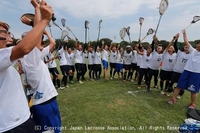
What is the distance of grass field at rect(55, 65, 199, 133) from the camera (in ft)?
13.1

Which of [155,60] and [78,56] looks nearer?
[155,60]

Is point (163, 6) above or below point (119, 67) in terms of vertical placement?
above

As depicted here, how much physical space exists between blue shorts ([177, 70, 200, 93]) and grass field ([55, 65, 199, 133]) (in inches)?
31.4

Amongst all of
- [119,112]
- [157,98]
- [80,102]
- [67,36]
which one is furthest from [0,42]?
Answer: [67,36]

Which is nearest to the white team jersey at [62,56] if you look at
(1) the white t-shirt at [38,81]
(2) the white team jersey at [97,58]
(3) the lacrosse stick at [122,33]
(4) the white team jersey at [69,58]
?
(4) the white team jersey at [69,58]

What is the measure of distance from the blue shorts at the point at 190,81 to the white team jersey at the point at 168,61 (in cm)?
159

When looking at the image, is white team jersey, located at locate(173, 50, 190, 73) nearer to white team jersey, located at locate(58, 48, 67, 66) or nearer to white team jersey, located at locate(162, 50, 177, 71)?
white team jersey, located at locate(162, 50, 177, 71)

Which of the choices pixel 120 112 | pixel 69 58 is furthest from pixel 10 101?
pixel 69 58

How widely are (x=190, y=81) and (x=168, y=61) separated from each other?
1863mm

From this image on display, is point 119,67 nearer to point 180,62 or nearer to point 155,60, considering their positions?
point 155,60

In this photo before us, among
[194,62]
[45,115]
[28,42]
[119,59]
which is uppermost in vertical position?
[28,42]

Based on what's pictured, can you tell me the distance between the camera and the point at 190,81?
16.5 ft

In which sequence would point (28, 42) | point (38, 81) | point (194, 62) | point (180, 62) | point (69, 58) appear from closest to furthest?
1. point (28, 42)
2. point (38, 81)
3. point (194, 62)
4. point (180, 62)
5. point (69, 58)

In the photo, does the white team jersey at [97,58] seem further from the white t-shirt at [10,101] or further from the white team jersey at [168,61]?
the white t-shirt at [10,101]
